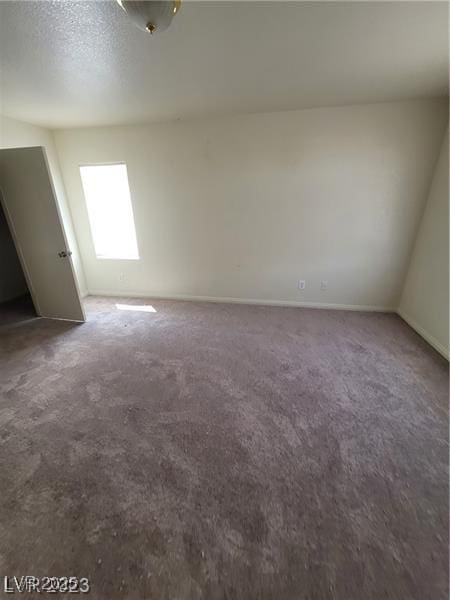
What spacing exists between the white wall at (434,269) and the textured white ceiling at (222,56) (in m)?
0.92

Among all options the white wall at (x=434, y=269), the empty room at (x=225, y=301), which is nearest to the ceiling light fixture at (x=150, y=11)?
the empty room at (x=225, y=301)

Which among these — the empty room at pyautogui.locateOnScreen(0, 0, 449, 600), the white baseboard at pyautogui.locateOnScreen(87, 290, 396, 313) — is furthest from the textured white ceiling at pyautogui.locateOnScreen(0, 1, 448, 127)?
the white baseboard at pyautogui.locateOnScreen(87, 290, 396, 313)

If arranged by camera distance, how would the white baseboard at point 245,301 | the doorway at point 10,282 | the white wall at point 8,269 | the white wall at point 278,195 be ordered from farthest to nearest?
the white wall at point 8,269 → the doorway at point 10,282 → the white baseboard at point 245,301 → the white wall at point 278,195

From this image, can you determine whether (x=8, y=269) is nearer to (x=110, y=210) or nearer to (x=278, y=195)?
(x=110, y=210)

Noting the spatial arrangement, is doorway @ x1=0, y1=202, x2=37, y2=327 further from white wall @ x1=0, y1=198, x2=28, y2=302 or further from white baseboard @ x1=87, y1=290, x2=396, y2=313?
white baseboard @ x1=87, y1=290, x2=396, y2=313

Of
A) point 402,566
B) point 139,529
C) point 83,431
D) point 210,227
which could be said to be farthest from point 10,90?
point 402,566

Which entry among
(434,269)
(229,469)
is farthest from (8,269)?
(434,269)

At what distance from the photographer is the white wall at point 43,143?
9.43 ft

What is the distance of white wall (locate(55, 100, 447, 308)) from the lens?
111 inches

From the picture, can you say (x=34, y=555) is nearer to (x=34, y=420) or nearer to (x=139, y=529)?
(x=139, y=529)

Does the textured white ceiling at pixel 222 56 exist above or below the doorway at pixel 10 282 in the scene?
above

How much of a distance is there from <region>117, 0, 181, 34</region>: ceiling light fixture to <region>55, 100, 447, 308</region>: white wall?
2.23 m

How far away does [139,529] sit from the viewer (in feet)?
3.91

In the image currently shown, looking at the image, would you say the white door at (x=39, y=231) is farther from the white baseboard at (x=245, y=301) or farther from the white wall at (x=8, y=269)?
the white wall at (x=8, y=269)
